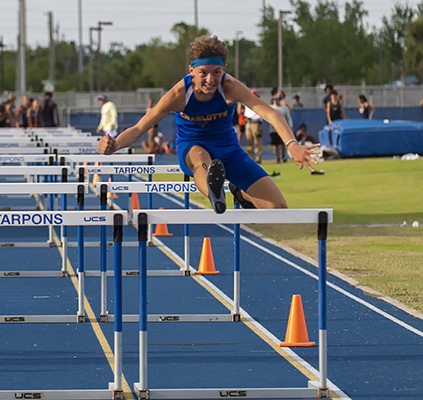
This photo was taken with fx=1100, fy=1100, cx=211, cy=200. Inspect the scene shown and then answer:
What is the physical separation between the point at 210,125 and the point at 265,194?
625mm

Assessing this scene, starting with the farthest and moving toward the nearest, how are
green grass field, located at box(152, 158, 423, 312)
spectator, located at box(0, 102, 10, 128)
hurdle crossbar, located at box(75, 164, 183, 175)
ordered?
spectator, located at box(0, 102, 10, 128), green grass field, located at box(152, 158, 423, 312), hurdle crossbar, located at box(75, 164, 183, 175)

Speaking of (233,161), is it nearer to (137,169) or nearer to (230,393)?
(230,393)

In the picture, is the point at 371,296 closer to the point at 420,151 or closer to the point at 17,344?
the point at 17,344

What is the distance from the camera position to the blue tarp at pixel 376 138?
31.8 metres

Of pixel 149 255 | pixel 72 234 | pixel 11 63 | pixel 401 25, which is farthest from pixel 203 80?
pixel 11 63

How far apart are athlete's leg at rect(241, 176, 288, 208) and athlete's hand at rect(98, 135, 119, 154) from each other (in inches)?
42.5

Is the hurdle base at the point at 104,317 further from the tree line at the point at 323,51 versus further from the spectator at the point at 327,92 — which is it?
the tree line at the point at 323,51

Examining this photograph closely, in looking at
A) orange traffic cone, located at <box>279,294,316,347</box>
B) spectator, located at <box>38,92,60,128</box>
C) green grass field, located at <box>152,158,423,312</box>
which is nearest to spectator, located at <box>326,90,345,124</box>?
green grass field, located at <box>152,158,423,312</box>

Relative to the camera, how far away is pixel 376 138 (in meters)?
32.2

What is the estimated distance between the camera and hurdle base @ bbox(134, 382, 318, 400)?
264 inches

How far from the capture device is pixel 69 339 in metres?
8.69

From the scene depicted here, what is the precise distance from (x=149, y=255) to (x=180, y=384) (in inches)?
271

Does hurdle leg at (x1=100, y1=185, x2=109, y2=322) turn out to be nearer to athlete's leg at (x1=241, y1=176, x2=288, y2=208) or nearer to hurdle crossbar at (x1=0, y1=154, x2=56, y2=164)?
athlete's leg at (x1=241, y1=176, x2=288, y2=208)

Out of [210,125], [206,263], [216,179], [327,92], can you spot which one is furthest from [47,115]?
[216,179]
